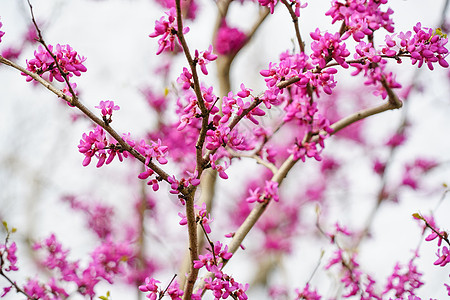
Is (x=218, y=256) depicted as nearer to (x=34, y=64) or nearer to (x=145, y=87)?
(x=34, y=64)

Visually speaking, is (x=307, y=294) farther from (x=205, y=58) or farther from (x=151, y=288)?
(x=205, y=58)

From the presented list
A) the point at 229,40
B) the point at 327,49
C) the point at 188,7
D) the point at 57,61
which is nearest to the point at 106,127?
the point at 57,61

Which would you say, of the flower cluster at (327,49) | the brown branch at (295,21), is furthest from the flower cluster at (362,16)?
the brown branch at (295,21)

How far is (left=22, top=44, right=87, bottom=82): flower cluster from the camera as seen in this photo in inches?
66.0

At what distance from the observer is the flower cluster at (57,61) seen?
1676 millimetres

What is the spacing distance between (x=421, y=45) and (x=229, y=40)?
2.10 m

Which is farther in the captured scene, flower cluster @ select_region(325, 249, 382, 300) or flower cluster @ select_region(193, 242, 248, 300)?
flower cluster @ select_region(325, 249, 382, 300)

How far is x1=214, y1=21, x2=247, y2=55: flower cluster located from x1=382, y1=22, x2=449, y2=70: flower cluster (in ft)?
6.46

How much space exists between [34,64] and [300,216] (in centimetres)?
659

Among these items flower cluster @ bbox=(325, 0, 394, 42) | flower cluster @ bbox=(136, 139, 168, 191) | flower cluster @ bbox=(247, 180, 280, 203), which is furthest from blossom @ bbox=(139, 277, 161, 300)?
flower cluster @ bbox=(325, 0, 394, 42)

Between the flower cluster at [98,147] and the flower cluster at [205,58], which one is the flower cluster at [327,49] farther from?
the flower cluster at [98,147]

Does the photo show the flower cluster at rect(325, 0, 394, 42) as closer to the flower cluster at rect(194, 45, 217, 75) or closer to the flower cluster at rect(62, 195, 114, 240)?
the flower cluster at rect(194, 45, 217, 75)

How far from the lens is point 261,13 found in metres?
3.52

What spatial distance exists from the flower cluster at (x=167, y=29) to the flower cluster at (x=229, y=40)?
2.03 metres
